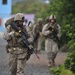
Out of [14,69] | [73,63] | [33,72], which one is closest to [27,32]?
[14,69]

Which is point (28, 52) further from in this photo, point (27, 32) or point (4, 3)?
point (4, 3)

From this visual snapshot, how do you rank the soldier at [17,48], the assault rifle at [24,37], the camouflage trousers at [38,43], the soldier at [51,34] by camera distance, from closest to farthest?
the assault rifle at [24,37] < the soldier at [17,48] < the soldier at [51,34] < the camouflage trousers at [38,43]

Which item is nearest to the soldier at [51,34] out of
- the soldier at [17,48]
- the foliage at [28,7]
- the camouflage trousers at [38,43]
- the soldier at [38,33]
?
the soldier at [17,48]

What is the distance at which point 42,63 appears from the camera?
1775cm

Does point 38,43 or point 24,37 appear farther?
point 38,43

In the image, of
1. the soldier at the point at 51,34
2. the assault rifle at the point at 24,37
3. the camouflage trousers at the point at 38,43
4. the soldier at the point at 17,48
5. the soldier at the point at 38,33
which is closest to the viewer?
the assault rifle at the point at 24,37

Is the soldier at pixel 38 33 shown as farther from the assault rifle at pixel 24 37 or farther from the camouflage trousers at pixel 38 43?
the assault rifle at pixel 24 37

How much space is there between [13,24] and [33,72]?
4.26m

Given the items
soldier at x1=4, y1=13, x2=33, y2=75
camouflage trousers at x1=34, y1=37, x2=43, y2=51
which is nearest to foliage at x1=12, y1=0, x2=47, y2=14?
camouflage trousers at x1=34, y1=37, x2=43, y2=51

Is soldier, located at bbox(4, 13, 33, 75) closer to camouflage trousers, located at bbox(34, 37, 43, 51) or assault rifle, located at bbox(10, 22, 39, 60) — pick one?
assault rifle, located at bbox(10, 22, 39, 60)

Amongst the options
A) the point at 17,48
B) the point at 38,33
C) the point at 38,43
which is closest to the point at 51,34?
the point at 17,48

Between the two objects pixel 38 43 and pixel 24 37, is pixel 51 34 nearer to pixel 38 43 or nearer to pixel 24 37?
pixel 24 37

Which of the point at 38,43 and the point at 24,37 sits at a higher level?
the point at 24,37

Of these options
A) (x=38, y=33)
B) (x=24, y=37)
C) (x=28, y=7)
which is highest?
(x=24, y=37)
